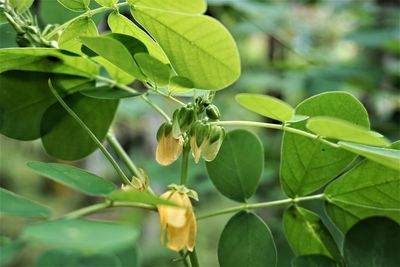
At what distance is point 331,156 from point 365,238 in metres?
0.08

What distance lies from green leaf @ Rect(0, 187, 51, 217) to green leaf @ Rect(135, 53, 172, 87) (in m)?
0.13

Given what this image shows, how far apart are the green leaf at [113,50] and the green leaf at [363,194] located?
0.22 metres

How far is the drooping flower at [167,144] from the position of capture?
46cm

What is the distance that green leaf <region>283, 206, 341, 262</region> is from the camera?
1.72 feet

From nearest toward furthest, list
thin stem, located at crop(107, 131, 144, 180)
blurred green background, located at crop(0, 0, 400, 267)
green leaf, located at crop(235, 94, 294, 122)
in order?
green leaf, located at crop(235, 94, 294, 122)
thin stem, located at crop(107, 131, 144, 180)
blurred green background, located at crop(0, 0, 400, 267)

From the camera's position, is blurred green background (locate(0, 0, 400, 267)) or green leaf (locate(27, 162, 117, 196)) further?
blurred green background (locate(0, 0, 400, 267))

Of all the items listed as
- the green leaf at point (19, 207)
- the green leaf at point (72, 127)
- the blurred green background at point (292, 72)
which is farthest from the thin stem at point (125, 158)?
the blurred green background at point (292, 72)

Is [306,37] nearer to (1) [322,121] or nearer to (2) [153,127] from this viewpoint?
(2) [153,127]

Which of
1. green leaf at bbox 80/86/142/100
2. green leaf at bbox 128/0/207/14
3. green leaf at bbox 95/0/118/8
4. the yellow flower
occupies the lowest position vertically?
the yellow flower

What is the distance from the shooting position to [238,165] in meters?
0.56

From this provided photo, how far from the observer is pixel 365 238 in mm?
500

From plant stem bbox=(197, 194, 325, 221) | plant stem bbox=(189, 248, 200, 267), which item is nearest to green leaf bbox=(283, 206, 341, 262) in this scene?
plant stem bbox=(197, 194, 325, 221)

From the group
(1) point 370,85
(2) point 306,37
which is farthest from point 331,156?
(2) point 306,37

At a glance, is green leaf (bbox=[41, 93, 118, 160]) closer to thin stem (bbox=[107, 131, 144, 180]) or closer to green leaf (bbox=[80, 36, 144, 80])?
thin stem (bbox=[107, 131, 144, 180])
